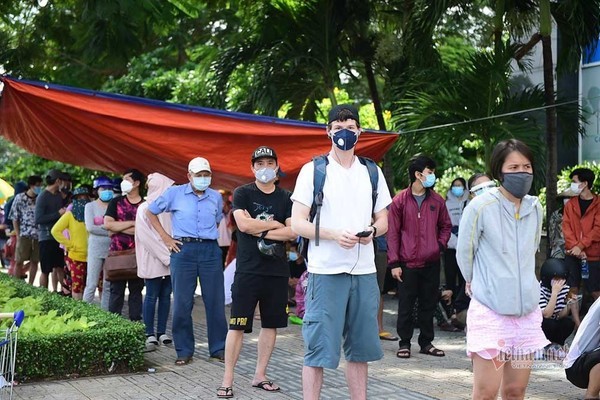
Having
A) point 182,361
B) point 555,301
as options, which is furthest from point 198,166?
point 555,301

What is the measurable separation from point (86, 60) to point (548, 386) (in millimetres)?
9455

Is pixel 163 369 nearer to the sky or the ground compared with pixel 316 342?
nearer to the ground

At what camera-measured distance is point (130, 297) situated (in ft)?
34.1

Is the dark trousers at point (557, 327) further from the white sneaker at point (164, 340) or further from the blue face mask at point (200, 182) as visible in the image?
the white sneaker at point (164, 340)

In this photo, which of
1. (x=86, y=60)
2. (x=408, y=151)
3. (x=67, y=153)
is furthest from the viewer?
(x=86, y=60)

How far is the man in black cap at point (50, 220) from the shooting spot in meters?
14.0

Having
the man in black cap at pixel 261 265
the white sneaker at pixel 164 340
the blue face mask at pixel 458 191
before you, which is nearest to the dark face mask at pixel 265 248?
the man in black cap at pixel 261 265

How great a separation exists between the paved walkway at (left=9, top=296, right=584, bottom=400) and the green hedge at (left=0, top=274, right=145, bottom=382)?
158 mm

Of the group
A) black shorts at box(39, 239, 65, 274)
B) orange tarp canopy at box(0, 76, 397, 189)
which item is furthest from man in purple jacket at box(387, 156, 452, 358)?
black shorts at box(39, 239, 65, 274)

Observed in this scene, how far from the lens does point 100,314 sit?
911 cm

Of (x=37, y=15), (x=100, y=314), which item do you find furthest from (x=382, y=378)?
(x=37, y=15)

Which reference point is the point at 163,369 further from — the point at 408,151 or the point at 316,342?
the point at 408,151

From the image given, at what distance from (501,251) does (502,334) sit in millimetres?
473

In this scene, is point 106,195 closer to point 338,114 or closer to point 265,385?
point 265,385
